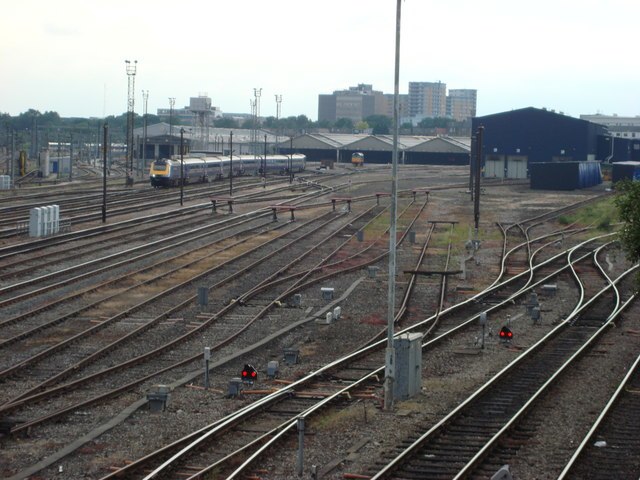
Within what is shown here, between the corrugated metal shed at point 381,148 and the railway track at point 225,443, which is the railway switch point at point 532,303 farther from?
the corrugated metal shed at point 381,148

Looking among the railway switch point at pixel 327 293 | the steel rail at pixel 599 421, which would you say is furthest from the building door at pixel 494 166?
the steel rail at pixel 599 421

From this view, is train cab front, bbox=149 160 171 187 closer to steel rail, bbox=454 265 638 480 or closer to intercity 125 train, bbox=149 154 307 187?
intercity 125 train, bbox=149 154 307 187

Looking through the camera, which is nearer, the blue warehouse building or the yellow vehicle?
the blue warehouse building

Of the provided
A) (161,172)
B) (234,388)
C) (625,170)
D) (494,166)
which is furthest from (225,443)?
(494,166)

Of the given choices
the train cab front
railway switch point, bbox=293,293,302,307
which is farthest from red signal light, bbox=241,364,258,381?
the train cab front

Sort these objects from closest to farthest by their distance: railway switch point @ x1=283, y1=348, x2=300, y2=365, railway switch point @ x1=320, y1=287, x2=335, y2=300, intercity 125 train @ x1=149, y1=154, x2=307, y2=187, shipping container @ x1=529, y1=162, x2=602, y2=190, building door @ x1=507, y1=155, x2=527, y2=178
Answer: railway switch point @ x1=283, y1=348, x2=300, y2=365
railway switch point @ x1=320, y1=287, x2=335, y2=300
intercity 125 train @ x1=149, y1=154, x2=307, y2=187
shipping container @ x1=529, y1=162, x2=602, y2=190
building door @ x1=507, y1=155, x2=527, y2=178

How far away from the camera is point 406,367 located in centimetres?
1641

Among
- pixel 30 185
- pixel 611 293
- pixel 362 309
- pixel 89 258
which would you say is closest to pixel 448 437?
pixel 362 309

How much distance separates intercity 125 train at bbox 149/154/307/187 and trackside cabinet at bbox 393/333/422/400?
4848 centimetres

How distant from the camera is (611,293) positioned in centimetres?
2831

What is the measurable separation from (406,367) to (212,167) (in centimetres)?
6108

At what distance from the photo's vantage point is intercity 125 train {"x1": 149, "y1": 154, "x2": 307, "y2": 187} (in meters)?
68.2

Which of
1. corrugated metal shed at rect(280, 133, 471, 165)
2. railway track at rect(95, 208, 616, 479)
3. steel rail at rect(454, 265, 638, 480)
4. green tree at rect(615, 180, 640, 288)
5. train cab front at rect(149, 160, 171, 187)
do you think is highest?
corrugated metal shed at rect(280, 133, 471, 165)

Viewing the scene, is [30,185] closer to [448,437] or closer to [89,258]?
[89,258]
